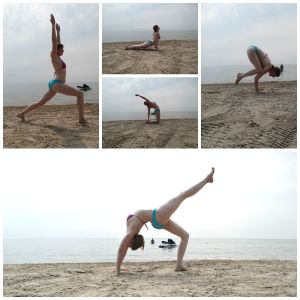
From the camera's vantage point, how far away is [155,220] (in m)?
7.27

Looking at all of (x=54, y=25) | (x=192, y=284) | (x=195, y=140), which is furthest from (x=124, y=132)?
(x=192, y=284)

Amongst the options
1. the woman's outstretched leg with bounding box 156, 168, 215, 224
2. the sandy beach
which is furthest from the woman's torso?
the woman's outstretched leg with bounding box 156, 168, 215, 224

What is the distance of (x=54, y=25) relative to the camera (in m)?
7.55

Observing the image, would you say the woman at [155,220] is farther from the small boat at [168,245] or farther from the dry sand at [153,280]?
the small boat at [168,245]

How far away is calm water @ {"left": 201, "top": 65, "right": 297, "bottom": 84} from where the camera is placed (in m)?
7.95

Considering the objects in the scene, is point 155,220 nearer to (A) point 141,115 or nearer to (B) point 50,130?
(A) point 141,115

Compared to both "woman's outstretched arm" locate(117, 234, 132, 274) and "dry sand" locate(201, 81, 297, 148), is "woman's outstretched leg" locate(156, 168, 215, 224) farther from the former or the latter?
"dry sand" locate(201, 81, 297, 148)

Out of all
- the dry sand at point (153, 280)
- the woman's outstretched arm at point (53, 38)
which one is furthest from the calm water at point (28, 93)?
the dry sand at point (153, 280)

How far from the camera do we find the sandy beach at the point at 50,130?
7727 millimetres

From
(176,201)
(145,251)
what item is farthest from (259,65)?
(145,251)

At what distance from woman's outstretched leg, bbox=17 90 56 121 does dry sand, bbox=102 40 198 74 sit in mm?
699

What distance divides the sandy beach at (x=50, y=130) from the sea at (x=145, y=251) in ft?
7.59

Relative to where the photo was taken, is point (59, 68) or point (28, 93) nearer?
point (59, 68)

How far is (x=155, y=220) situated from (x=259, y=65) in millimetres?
2273
